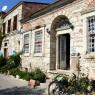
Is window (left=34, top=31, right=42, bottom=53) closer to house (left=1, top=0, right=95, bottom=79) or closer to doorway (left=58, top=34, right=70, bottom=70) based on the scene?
house (left=1, top=0, right=95, bottom=79)

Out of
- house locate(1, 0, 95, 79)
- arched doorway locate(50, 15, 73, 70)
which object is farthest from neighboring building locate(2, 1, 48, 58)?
arched doorway locate(50, 15, 73, 70)

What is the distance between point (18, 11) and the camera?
86.2 ft

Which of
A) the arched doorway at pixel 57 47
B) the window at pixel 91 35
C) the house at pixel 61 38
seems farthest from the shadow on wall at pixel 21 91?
the window at pixel 91 35

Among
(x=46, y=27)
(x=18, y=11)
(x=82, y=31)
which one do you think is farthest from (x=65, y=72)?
(x=18, y=11)

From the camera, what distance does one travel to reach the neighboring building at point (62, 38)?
1395cm

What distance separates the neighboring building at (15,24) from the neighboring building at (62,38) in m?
Answer: 1.85

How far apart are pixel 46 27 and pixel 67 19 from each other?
2401 mm

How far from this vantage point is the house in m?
13.9

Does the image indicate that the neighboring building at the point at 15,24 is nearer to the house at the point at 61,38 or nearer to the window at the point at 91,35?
the house at the point at 61,38

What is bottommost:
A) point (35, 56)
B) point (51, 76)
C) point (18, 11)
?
point (51, 76)

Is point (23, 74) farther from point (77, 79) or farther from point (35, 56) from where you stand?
point (77, 79)

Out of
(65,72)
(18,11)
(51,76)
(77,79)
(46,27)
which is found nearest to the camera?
(77,79)

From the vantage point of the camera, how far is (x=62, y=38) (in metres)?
18.2

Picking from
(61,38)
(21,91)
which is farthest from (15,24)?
(21,91)
